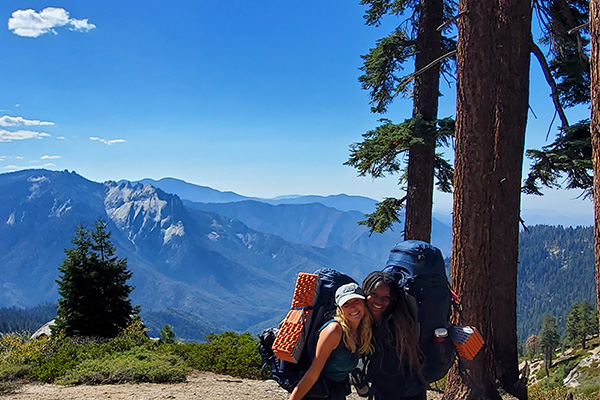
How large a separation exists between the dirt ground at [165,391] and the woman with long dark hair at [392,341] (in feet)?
12.7

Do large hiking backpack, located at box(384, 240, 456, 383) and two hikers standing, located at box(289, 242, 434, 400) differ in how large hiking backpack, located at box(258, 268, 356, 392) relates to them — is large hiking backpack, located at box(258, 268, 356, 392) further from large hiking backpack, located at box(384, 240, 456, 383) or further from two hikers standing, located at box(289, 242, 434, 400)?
large hiking backpack, located at box(384, 240, 456, 383)

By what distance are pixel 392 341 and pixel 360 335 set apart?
24cm

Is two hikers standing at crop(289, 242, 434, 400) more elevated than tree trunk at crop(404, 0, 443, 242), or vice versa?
tree trunk at crop(404, 0, 443, 242)

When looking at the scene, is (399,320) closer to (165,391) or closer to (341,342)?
(341,342)

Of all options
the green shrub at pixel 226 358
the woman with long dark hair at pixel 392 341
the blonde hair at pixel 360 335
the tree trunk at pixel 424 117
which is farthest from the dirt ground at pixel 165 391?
the blonde hair at pixel 360 335

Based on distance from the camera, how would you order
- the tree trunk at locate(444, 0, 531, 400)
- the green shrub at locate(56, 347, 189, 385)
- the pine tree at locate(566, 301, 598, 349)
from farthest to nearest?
the pine tree at locate(566, 301, 598, 349) → the green shrub at locate(56, 347, 189, 385) → the tree trunk at locate(444, 0, 531, 400)

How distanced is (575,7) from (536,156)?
91.4 inches

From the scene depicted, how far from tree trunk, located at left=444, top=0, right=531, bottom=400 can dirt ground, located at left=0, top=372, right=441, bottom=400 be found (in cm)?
189

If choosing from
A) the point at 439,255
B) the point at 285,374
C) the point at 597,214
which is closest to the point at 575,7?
the point at 597,214

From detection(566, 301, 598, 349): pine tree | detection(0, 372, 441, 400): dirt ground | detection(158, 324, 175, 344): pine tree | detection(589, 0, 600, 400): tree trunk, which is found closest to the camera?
detection(589, 0, 600, 400): tree trunk

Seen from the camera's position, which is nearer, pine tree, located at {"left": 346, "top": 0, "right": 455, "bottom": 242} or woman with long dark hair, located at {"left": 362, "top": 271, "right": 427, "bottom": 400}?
woman with long dark hair, located at {"left": 362, "top": 271, "right": 427, "bottom": 400}

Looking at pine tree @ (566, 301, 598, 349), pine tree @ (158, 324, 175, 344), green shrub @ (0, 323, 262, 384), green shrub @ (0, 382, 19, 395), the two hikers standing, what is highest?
the two hikers standing

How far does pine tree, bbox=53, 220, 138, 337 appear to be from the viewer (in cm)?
1577

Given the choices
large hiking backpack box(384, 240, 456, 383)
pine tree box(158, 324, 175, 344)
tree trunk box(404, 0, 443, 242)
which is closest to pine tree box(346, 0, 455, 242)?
tree trunk box(404, 0, 443, 242)
